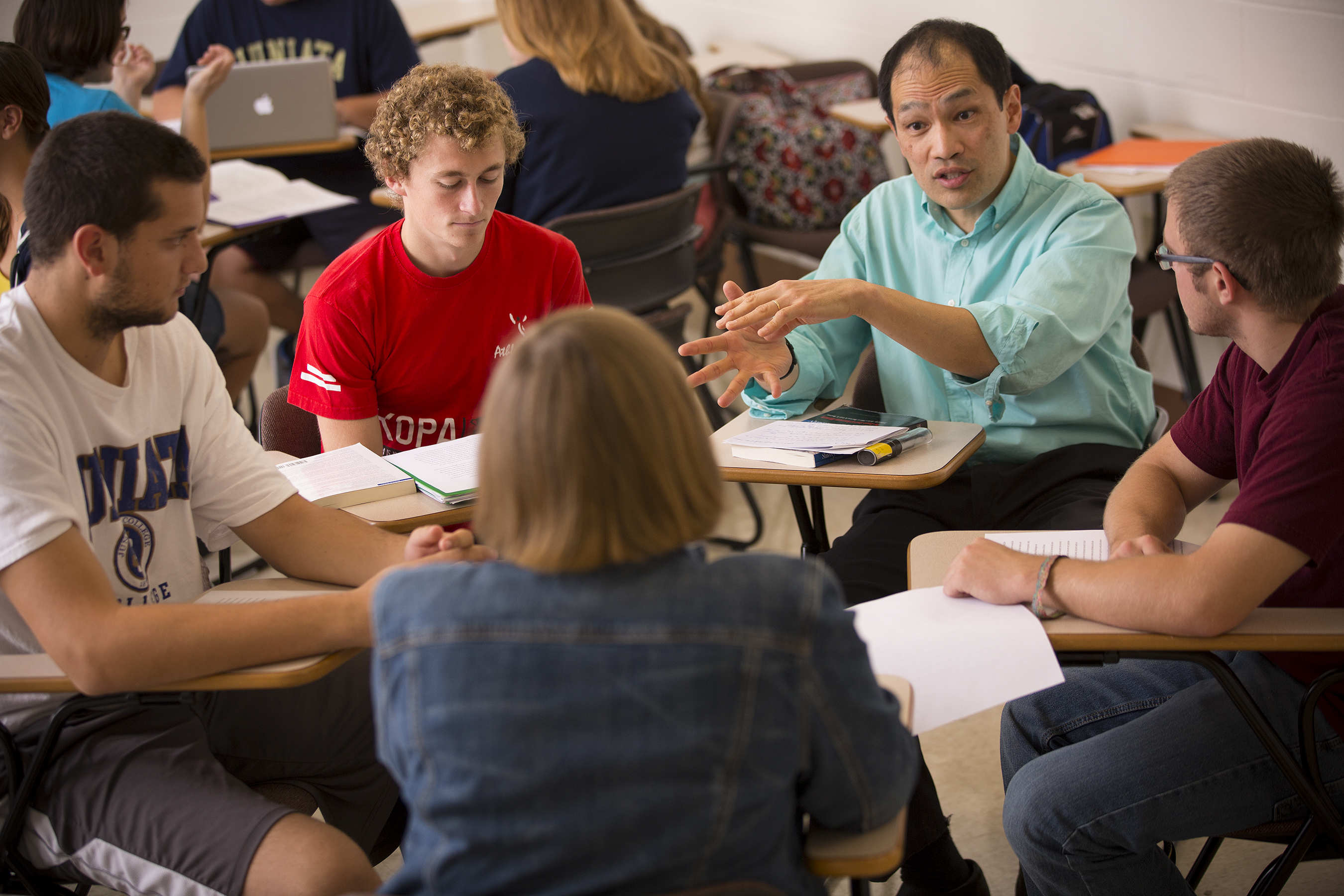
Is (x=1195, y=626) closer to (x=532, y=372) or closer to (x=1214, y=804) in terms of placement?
(x=1214, y=804)

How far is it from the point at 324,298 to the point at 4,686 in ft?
2.98

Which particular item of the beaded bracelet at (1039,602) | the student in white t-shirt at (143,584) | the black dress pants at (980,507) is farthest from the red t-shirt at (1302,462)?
the student in white t-shirt at (143,584)

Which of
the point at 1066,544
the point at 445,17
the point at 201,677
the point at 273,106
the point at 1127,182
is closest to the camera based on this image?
the point at 201,677

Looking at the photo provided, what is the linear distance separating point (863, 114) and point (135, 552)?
3266 mm

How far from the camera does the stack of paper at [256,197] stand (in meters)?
3.09

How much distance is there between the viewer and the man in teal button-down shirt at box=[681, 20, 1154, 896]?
1.87m

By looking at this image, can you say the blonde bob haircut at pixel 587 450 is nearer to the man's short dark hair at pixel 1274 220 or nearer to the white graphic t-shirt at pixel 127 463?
the white graphic t-shirt at pixel 127 463

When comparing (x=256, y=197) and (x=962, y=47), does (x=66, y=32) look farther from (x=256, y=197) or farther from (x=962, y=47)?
(x=962, y=47)

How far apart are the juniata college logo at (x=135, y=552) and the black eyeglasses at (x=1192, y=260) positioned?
1.34 meters

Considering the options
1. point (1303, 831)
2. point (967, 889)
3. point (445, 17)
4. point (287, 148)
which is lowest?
point (967, 889)

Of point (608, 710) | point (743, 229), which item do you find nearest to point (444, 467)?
point (608, 710)

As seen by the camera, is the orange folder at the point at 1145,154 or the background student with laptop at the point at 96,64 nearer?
the background student with laptop at the point at 96,64

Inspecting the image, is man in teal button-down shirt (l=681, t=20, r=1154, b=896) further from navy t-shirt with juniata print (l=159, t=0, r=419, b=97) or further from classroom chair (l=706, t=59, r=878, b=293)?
navy t-shirt with juniata print (l=159, t=0, r=419, b=97)

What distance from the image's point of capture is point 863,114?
13.4 feet
